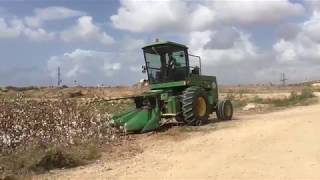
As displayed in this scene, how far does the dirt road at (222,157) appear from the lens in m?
10.8

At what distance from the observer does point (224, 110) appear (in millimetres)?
22188

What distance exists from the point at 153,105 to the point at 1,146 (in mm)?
6930

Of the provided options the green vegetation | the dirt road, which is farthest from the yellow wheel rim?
the green vegetation

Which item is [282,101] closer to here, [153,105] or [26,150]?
[153,105]

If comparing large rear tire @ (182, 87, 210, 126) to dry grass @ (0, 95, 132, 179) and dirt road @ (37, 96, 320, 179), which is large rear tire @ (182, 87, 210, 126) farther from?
dry grass @ (0, 95, 132, 179)

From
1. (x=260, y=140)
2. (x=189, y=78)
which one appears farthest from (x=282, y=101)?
(x=260, y=140)

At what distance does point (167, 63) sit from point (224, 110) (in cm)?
336

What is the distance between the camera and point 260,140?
580 inches

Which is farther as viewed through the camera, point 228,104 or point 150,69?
point 228,104

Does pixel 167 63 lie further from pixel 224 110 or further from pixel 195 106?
pixel 224 110

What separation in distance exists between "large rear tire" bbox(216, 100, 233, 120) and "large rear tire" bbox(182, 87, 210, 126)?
1656mm

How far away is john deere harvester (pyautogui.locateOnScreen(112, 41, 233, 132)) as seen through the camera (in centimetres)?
1788

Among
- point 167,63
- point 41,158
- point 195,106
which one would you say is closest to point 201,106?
point 195,106

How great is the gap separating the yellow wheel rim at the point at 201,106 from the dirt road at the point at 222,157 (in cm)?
254
